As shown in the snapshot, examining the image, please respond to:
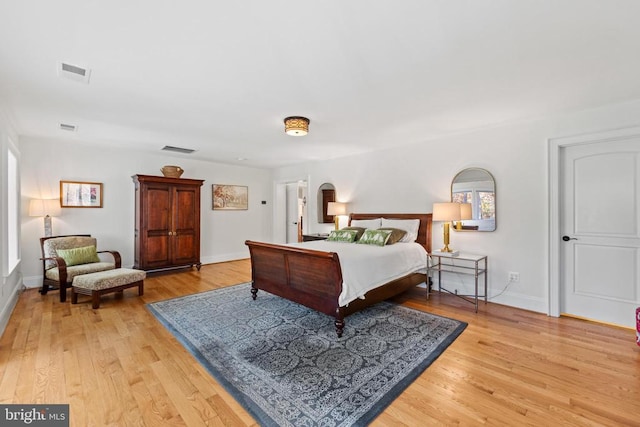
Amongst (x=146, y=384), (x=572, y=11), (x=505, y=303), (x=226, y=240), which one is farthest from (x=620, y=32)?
(x=226, y=240)

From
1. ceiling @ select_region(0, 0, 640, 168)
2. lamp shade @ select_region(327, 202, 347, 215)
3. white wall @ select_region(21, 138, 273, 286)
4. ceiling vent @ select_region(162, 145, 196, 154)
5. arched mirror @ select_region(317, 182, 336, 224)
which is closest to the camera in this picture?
ceiling @ select_region(0, 0, 640, 168)

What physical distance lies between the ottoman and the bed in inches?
65.4

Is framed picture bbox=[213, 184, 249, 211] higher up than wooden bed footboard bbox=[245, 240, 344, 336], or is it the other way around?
framed picture bbox=[213, 184, 249, 211]

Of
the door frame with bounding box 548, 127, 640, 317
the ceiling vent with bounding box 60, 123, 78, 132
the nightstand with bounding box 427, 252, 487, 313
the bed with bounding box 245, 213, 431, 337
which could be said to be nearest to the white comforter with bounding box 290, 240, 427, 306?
the bed with bounding box 245, 213, 431, 337

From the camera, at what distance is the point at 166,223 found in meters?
5.31

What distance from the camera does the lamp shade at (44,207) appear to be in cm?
422

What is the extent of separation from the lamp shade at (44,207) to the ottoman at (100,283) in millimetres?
1353

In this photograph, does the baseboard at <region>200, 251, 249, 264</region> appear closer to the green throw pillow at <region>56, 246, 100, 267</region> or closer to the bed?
the green throw pillow at <region>56, 246, 100, 267</region>

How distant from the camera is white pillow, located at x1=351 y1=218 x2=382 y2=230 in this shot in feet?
15.6

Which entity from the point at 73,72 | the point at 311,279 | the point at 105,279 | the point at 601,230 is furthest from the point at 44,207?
the point at 601,230

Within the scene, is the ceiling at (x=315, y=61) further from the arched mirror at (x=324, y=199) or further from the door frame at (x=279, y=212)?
the door frame at (x=279, y=212)

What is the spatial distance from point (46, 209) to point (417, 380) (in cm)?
545

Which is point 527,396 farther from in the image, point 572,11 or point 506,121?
point 506,121

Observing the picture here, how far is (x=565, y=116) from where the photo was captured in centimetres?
326
